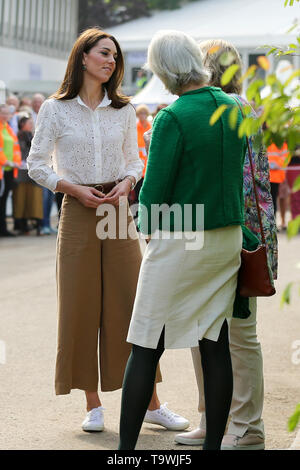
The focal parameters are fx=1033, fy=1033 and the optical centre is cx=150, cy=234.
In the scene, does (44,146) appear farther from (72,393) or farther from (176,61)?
(72,393)

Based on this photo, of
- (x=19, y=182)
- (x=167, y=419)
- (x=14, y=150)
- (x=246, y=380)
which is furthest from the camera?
(x=19, y=182)

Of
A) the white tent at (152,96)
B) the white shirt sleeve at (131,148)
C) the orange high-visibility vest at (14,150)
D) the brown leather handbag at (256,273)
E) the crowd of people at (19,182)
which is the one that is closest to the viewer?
the brown leather handbag at (256,273)

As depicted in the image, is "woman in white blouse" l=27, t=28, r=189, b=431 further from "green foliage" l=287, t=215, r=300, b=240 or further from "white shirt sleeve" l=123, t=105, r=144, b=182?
"green foliage" l=287, t=215, r=300, b=240

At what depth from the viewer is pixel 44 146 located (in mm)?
5125

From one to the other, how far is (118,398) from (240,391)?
1.19m

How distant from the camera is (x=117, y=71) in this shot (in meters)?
5.34

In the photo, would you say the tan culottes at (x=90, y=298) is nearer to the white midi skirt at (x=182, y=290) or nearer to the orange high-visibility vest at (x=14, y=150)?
the white midi skirt at (x=182, y=290)

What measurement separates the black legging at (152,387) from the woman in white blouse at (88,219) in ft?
3.26

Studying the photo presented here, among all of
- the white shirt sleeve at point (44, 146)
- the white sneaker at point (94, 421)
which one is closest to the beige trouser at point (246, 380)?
the white sneaker at point (94, 421)

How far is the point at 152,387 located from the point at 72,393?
A: 1886 mm

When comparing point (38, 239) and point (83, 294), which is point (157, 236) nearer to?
point (83, 294)

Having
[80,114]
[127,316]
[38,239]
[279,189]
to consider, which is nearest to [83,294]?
[127,316]

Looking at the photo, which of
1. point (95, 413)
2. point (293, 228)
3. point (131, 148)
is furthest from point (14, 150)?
point (293, 228)

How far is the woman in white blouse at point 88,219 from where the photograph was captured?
16.9ft
